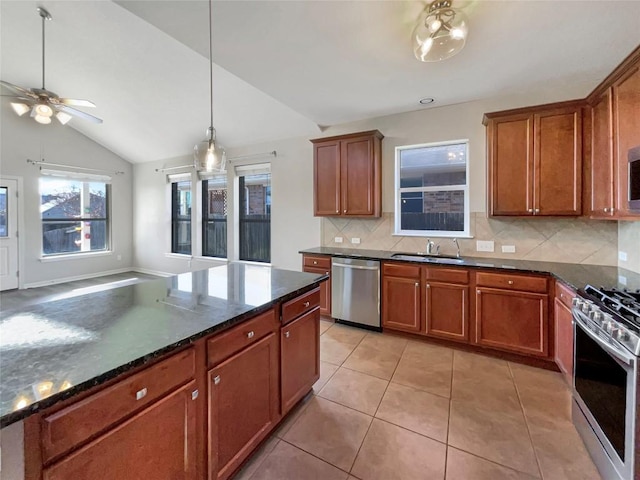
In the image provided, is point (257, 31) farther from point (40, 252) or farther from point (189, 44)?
point (40, 252)

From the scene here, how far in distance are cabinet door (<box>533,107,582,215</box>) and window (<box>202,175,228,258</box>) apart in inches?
193

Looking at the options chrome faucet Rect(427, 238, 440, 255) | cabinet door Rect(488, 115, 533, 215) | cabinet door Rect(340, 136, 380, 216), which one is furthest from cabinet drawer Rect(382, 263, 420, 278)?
cabinet door Rect(488, 115, 533, 215)

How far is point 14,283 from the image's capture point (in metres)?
5.29

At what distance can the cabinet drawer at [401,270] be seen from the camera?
311 cm

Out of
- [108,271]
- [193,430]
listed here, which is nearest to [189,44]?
[193,430]

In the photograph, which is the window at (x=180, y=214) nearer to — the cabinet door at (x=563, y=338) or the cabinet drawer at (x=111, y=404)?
the cabinet drawer at (x=111, y=404)

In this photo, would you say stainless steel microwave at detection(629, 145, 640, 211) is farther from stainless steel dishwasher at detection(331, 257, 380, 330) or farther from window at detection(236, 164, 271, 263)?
window at detection(236, 164, 271, 263)

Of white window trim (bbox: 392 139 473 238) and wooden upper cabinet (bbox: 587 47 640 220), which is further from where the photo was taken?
white window trim (bbox: 392 139 473 238)

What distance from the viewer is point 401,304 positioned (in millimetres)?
3205

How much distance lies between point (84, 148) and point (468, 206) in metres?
7.41

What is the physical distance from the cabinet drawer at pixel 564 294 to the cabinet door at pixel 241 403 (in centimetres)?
219

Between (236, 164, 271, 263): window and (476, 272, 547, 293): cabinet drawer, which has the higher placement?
(236, 164, 271, 263): window

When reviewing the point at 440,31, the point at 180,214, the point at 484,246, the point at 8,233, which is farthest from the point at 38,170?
the point at 484,246

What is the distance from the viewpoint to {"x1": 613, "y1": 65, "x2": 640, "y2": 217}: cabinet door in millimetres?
1963
